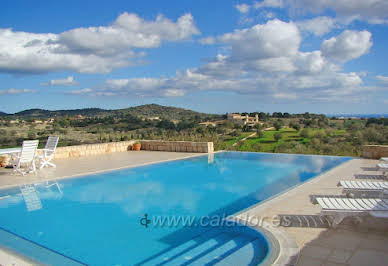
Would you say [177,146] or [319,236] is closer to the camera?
[319,236]

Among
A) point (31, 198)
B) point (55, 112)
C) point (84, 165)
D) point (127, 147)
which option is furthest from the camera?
point (55, 112)

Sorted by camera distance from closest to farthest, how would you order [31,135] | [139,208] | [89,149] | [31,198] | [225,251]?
1. [225,251]
2. [139,208]
3. [31,198]
4. [89,149]
5. [31,135]

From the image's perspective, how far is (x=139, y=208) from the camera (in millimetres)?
5527

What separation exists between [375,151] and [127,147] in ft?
29.0

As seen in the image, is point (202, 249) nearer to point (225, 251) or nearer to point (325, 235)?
point (225, 251)

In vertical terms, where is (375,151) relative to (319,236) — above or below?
above

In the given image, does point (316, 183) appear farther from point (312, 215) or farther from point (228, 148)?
point (228, 148)

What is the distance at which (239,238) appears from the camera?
12.6 feet

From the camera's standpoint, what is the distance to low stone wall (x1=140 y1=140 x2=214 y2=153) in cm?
1193

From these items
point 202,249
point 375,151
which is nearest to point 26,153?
point 202,249

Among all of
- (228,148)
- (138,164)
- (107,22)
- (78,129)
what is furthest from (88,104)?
(138,164)

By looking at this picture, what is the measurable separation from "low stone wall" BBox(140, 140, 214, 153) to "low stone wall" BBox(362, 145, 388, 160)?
5.12 m

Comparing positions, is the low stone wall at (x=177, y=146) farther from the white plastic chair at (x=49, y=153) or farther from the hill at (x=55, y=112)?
the hill at (x=55, y=112)

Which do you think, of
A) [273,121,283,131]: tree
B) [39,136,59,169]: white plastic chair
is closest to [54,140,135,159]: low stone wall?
[39,136,59,169]: white plastic chair
